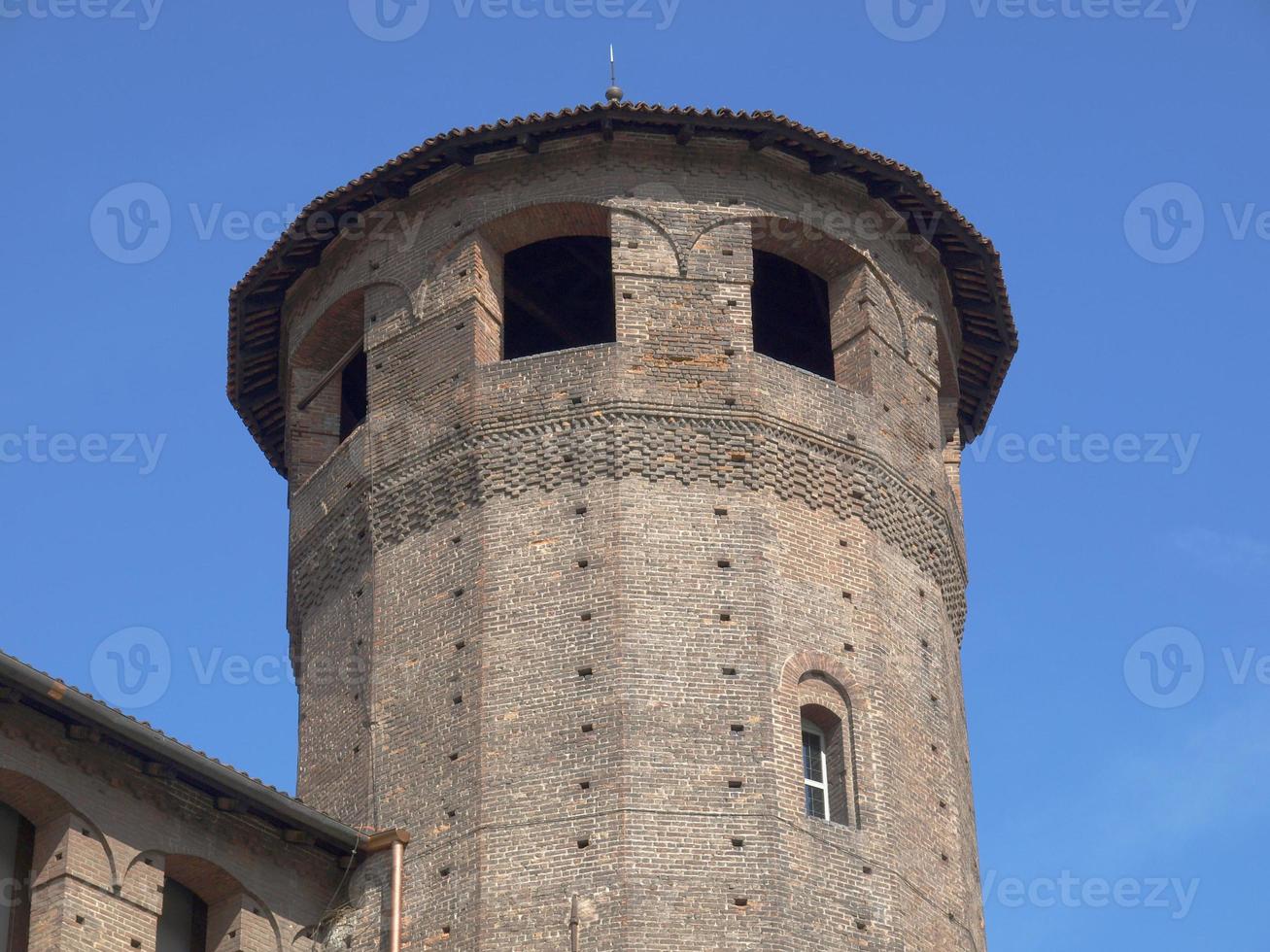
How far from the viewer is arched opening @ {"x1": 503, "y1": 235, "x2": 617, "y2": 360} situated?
33562 mm

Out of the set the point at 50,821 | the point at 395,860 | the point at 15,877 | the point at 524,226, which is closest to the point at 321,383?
the point at 524,226

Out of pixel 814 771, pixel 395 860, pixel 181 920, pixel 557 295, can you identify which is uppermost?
pixel 557 295

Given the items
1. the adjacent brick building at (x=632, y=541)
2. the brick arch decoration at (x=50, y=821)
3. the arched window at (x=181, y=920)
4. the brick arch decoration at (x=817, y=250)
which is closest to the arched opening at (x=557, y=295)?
the adjacent brick building at (x=632, y=541)

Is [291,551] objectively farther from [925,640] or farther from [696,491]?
[925,640]

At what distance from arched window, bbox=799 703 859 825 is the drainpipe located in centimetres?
375

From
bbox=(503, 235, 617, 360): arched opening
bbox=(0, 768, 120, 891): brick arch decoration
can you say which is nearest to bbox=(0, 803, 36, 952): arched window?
bbox=(0, 768, 120, 891): brick arch decoration

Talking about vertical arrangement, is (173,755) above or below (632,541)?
below

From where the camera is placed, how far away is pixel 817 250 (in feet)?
104

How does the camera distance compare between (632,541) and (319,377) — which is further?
(319,377)

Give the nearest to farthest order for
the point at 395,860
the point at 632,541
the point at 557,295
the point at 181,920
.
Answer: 1. the point at 181,920
2. the point at 395,860
3. the point at 632,541
4. the point at 557,295

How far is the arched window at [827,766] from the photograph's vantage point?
28.0 metres

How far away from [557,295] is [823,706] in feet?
25.3

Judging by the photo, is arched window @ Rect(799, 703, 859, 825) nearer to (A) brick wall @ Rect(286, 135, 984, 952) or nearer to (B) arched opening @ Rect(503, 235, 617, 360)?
(A) brick wall @ Rect(286, 135, 984, 952)

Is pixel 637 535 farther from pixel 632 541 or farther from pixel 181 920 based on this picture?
pixel 181 920
